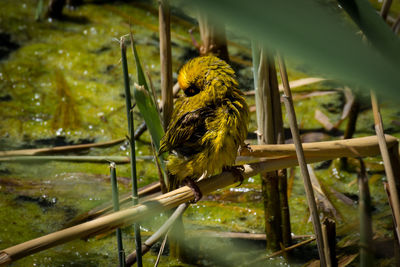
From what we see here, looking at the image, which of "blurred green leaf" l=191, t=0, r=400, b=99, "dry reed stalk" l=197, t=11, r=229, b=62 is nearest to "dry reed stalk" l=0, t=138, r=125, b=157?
"dry reed stalk" l=197, t=11, r=229, b=62

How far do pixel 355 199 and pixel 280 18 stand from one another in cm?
270

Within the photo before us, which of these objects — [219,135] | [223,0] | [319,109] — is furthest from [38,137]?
[223,0]

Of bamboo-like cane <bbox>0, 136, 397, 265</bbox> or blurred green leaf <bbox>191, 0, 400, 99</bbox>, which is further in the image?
bamboo-like cane <bbox>0, 136, 397, 265</bbox>

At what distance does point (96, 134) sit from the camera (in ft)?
11.0

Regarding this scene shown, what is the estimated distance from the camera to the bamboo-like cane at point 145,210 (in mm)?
944

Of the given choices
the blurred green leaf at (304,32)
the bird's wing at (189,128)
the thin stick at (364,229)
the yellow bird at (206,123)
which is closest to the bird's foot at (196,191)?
the yellow bird at (206,123)

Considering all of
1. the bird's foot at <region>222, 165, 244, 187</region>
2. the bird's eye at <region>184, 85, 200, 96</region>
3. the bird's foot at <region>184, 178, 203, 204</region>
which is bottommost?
the bird's foot at <region>184, 178, 203, 204</region>

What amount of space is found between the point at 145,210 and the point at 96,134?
2.22 m

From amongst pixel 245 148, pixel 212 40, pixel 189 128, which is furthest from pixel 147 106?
pixel 212 40

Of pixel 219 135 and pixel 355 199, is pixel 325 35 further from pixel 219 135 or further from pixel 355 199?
pixel 355 199

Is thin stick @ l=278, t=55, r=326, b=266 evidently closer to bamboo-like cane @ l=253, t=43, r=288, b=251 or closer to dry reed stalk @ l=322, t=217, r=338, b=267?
dry reed stalk @ l=322, t=217, r=338, b=267

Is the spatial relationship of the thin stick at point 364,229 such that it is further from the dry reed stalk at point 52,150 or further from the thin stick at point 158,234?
the dry reed stalk at point 52,150

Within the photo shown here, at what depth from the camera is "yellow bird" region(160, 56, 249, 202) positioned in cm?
181

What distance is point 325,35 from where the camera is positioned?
0.25 meters
